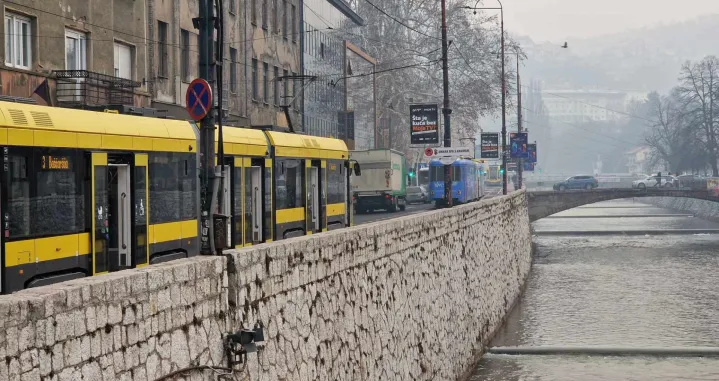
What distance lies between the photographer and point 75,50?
3103cm

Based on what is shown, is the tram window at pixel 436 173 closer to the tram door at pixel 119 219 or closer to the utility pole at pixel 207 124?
the tram door at pixel 119 219

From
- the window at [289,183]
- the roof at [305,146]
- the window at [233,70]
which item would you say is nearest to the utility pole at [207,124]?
the roof at [305,146]

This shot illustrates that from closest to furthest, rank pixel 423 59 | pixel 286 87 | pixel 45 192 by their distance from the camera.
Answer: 1. pixel 45 192
2. pixel 286 87
3. pixel 423 59

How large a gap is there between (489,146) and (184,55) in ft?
124

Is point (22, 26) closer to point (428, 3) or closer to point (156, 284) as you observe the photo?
point (156, 284)

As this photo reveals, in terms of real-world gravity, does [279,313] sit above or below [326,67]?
below

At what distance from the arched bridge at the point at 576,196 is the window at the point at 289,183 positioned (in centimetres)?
6077

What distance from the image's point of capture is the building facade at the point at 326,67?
61625 millimetres

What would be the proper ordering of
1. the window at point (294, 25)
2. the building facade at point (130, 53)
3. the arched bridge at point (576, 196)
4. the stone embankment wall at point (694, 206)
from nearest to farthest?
the building facade at point (130, 53) → the window at point (294, 25) → the arched bridge at point (576, 196) → the stone embankment wall at point (694, 206)

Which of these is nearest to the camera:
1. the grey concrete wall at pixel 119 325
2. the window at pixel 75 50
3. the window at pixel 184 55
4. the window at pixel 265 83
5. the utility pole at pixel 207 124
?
the grey concrete wall at pixel 119 325

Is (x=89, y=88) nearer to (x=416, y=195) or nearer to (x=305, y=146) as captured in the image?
(x=305, y=146)

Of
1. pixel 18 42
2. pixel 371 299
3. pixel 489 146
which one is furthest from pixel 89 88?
pixel 489 146

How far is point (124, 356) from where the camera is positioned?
700cm

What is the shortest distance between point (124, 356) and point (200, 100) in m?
7.29
